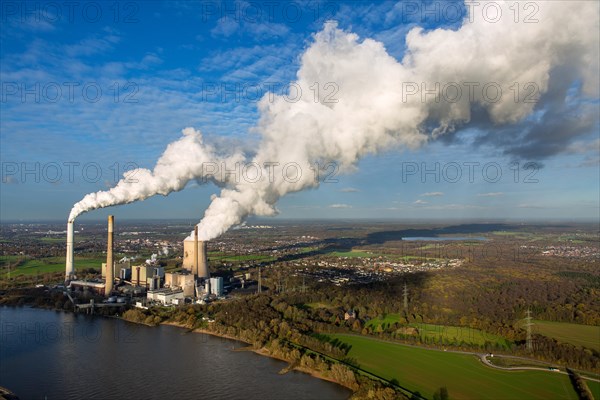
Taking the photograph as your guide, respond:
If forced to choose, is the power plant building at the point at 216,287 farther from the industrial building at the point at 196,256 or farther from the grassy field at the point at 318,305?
the grassy field at the point at 318,305

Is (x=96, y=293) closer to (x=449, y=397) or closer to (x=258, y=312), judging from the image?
(x=258, y=312)

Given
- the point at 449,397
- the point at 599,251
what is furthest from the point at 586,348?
the point at 599,251

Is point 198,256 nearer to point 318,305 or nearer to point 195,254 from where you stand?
point 195,254

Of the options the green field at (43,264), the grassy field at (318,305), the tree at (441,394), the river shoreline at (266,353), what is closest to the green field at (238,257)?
the green field at (43,264)

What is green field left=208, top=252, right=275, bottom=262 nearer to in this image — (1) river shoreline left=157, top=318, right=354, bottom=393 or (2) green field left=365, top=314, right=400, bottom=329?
(1) river shoreline left=157, top=318, right=354, bottom=393

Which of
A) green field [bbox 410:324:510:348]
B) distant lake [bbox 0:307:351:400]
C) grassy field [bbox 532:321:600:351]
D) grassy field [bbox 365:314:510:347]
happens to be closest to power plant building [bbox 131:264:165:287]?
distant lake [bbox 0:307:351:400]

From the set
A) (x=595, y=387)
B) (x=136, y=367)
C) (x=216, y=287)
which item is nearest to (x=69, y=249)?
(x=216, y=287)
